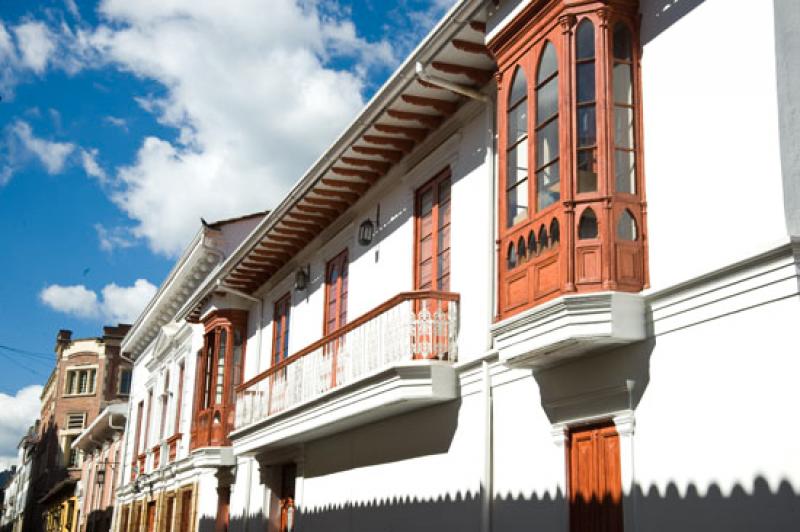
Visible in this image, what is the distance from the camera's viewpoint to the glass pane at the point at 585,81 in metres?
8.29

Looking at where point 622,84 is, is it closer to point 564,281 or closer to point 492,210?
point 564,281

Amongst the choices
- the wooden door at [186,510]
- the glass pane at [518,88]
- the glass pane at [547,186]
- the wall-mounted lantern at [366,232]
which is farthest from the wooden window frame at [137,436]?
the glass pane at [547,186]

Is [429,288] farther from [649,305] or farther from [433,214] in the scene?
[649,305]

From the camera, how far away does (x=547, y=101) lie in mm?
8711

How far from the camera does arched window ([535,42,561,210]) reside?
334 inches

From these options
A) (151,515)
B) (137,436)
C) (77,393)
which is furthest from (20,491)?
(151,515)

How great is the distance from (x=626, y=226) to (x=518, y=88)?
6.42 ft

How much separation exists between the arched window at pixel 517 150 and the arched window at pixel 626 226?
4.05ft

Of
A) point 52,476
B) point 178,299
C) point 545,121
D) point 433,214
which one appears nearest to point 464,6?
point 545,121

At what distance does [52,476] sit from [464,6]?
50.8 meters

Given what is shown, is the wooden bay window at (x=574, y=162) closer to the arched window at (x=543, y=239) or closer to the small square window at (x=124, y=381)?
the arched window at (x=543, y=239)

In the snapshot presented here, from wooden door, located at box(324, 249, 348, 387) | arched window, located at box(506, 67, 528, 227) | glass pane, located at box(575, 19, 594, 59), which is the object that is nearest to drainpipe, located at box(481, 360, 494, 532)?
arched window, located at box(506, 67, 528, 227)

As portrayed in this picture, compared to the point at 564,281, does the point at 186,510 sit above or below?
below

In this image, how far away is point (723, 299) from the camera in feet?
23.0
